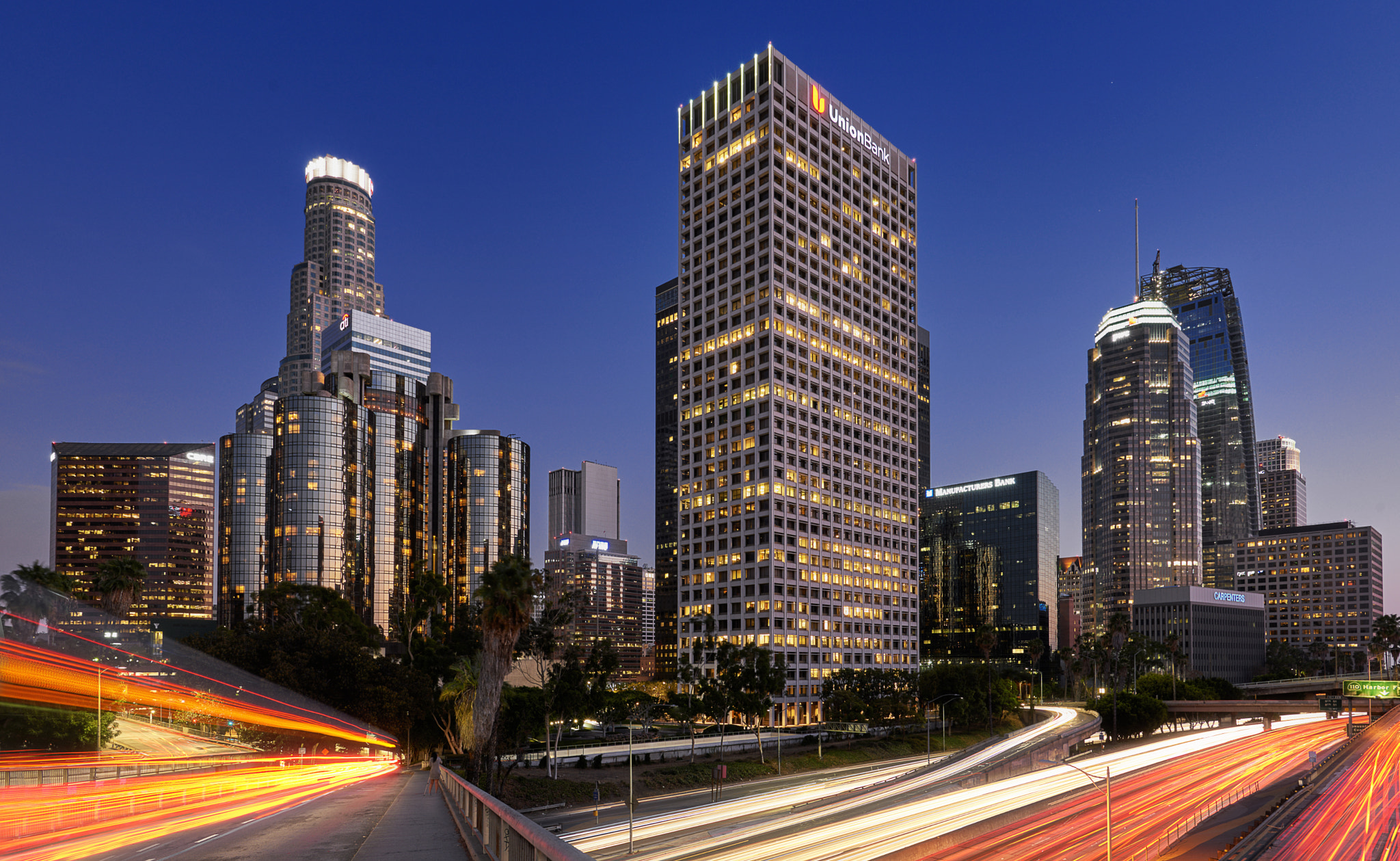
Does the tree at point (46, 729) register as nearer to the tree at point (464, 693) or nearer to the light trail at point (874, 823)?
the tree at point (464, 693)

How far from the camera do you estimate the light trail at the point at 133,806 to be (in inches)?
936

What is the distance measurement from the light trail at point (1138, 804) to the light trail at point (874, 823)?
4.24 ft

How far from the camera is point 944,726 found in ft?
411

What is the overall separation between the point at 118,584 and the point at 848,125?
142146 millimetres

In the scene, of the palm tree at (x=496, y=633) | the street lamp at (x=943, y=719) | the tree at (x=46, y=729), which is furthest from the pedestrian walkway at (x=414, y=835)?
the street lamp at (x=943, y=719)

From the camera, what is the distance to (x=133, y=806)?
1361 inches

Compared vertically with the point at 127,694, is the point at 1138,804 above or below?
below

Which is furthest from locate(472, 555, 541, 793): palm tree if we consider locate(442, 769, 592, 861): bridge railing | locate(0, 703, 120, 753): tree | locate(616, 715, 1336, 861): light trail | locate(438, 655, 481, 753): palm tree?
locate(0, 703, 120, 753): tree

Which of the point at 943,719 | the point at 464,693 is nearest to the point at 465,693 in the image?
the point at 464,693

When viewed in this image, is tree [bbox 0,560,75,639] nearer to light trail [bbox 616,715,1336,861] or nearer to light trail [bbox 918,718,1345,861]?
Answer: light trail [bbox 616,715,1336,861]

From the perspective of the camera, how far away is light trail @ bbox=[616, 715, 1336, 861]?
42.8m

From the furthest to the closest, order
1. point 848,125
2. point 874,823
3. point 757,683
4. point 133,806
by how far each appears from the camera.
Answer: point 848,125 < point 757,683 < point 874,823 < point 133,806

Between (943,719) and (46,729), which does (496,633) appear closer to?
(46,729)

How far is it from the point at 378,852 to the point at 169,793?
2647 centimetres
